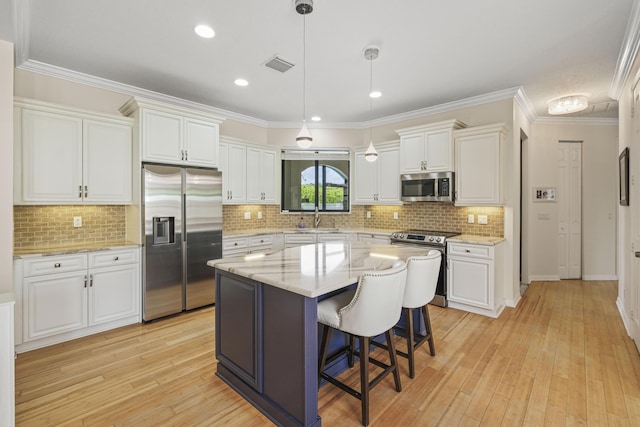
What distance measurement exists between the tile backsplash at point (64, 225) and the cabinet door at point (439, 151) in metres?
4.03

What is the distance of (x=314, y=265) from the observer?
2246mm

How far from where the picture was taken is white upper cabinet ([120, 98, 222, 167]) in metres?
3.46

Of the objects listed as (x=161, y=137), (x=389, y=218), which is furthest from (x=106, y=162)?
(x=389, y=218)

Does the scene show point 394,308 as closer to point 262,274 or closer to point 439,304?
point 262,274

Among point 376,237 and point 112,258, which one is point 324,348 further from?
point 376,237

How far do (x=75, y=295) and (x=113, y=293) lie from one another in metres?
0.32

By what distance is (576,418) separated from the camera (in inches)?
76.4

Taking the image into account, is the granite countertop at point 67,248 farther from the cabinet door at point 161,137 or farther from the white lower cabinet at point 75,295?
the cabinet door at point 161,137

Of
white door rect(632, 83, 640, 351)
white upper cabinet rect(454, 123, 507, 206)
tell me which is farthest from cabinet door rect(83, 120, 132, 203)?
white door rect(632, 83, 640, 351)

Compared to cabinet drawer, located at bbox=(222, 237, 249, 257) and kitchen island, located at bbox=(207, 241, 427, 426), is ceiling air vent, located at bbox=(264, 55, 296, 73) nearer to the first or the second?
kitchen island, located at bbox=(207, 241, 427, 426)

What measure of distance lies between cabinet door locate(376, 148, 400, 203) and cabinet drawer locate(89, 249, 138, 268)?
140 inches

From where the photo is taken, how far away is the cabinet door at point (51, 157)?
290cm

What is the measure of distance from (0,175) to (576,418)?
4074 mm

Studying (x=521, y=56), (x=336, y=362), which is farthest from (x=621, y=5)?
(x=336, y=362)
